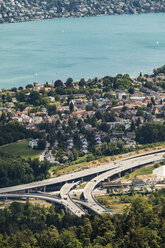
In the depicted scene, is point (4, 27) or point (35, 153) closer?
point (35, 153)

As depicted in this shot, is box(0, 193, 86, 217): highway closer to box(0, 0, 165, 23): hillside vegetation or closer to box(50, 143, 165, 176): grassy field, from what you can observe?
box(50, 143, 165, 176): grassy field

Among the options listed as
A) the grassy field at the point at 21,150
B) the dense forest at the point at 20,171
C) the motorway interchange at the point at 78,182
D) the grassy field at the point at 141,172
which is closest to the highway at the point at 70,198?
the motorway interchange at the point at 78,182

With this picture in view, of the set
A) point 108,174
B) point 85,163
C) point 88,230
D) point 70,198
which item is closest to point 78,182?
point 108,174

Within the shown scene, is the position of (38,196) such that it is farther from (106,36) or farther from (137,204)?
(106,36)

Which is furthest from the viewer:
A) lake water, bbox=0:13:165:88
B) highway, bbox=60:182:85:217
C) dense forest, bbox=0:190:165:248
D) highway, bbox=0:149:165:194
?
lake water, bbox=0:13:165:88

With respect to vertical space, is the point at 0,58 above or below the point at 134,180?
above

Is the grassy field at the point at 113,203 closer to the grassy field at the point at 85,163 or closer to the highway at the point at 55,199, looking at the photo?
the highway at the point at 55,199

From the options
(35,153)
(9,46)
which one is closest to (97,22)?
(9,46)

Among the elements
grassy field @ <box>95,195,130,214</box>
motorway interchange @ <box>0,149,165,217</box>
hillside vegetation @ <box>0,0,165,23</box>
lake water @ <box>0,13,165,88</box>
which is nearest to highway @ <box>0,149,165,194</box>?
motorway interchange @ <box>0,149,165,217</box>
